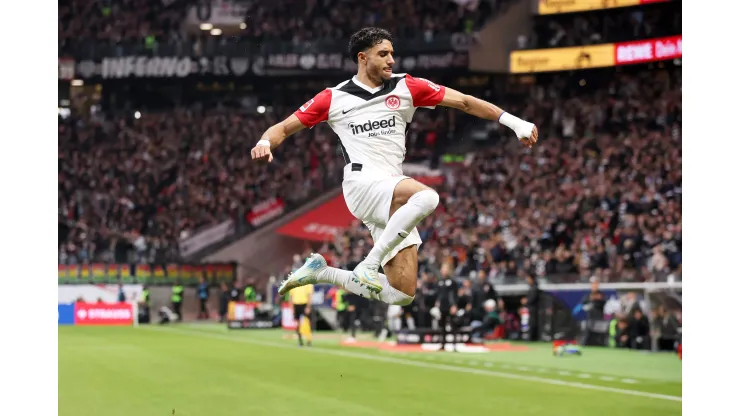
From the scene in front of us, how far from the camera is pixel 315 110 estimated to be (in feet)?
27.8

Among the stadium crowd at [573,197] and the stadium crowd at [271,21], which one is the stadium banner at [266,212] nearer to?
the stadium crowd at [573,197]

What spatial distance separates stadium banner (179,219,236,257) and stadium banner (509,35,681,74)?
13974mm

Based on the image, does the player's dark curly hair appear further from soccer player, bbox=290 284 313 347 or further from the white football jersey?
soccer player, bbox=290 284 313 347

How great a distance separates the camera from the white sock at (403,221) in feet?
27.0

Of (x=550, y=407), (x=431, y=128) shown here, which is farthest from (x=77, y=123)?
(x=550, y=407)

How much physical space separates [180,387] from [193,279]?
2379cm

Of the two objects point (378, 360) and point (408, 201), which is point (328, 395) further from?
point (408, 201)

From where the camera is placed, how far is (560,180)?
3741 cm

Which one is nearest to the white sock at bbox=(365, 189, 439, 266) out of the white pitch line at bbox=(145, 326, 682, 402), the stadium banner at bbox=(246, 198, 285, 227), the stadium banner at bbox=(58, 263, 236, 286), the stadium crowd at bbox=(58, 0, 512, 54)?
the white pitch line at bbox=(145, 326, 682, 402)

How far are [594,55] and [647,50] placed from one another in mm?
2415

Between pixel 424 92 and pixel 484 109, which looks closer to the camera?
pixel 484 109

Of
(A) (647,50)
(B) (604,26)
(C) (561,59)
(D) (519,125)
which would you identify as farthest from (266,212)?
(D) (519,125)

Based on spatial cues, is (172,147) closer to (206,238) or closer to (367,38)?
(206,238)
